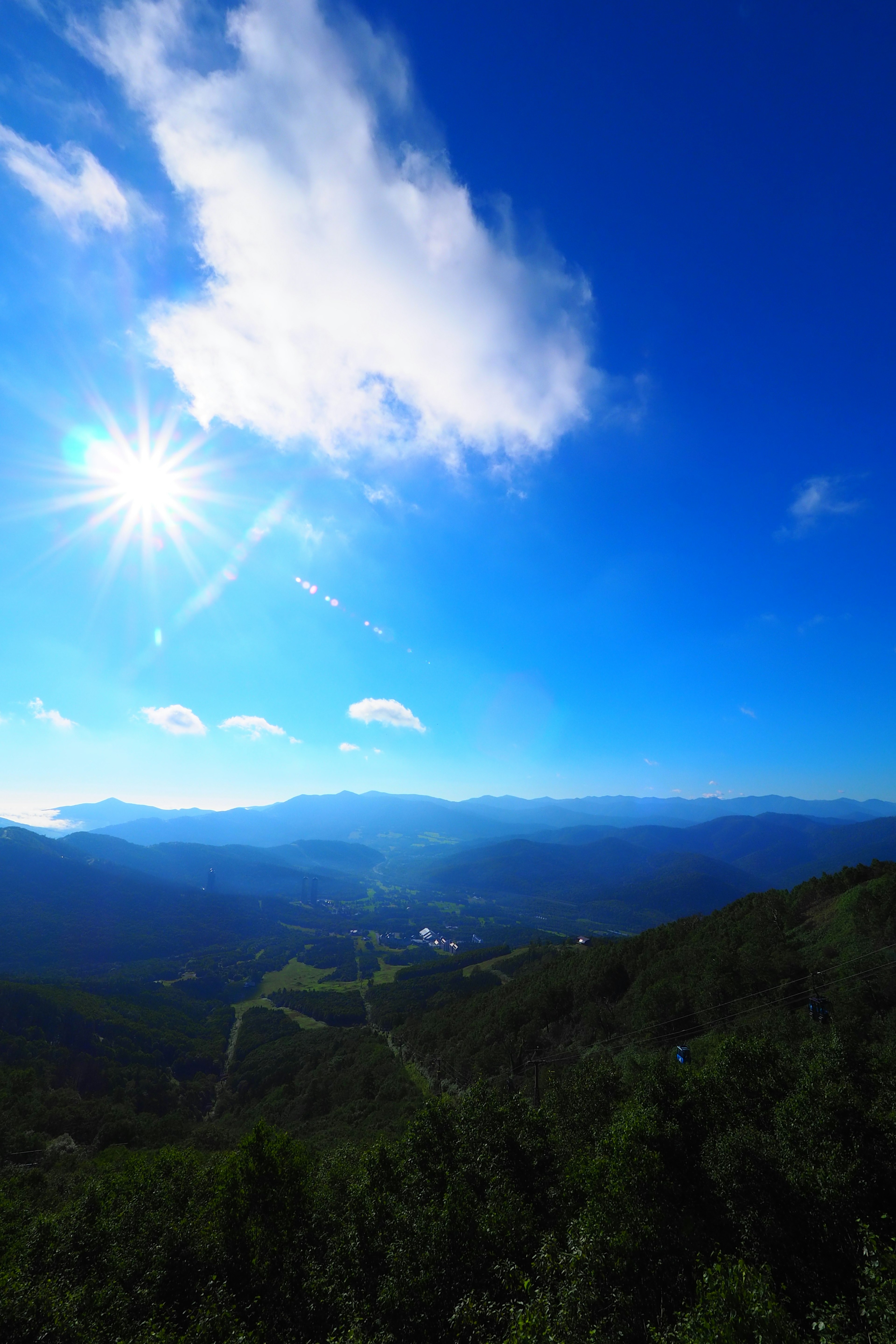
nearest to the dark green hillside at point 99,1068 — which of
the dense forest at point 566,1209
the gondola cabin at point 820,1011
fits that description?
the dense forest at point 566,1209

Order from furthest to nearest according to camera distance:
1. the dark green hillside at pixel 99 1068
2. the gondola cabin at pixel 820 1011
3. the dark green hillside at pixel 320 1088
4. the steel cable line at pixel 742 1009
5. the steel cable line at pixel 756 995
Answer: the dark green hillside at pixel 99 1068, the dark green hillside at pixel 320 1088, the steel cable line at pixel 756 995, the steel cable line at pixel 742 1009, the gondola cabin at pixel 820 1011

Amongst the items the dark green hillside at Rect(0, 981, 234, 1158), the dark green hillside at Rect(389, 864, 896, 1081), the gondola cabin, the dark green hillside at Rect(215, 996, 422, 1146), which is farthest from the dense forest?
the dark green hillside at Rect(0, 981, 234, 1158)

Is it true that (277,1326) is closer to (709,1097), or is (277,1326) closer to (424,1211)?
(424,1211)

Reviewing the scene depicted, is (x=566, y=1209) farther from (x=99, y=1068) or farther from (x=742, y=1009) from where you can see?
(x=99, y=1068)

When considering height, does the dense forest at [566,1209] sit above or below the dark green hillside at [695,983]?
above

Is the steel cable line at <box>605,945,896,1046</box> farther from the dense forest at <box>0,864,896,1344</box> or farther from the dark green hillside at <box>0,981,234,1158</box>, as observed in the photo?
the dark green hillside at <box>0,981,234,1158</box>

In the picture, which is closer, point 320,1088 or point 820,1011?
point 820,1011

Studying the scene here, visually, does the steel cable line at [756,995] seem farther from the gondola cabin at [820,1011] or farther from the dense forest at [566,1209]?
the gondola cabin at [820,1011]

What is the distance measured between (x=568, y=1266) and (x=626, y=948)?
9007 centimetres

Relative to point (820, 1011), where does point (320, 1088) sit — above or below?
below

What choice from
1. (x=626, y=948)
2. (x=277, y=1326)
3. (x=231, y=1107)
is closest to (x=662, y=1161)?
(x=277, y=1326)

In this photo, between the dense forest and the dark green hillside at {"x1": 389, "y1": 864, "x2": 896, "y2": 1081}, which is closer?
the dense forest

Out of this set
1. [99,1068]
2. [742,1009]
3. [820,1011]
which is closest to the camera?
[820,1011]

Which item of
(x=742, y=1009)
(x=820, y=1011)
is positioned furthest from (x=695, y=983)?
(x=820, y=1011)
